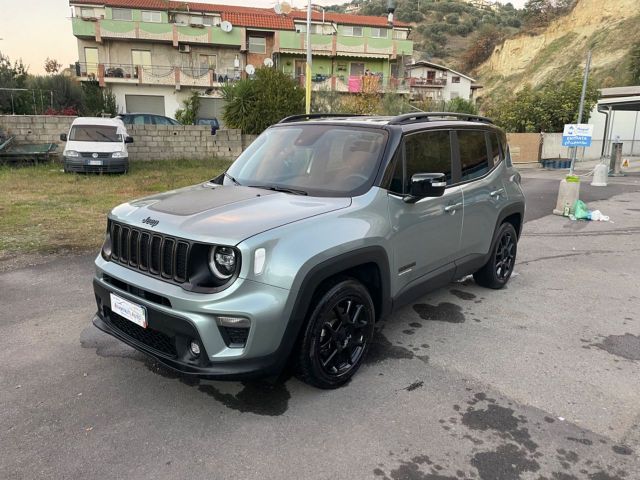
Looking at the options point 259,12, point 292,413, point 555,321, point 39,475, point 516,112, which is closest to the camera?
point 39,475

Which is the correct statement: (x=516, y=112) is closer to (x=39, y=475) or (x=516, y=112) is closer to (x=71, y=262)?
(x=71, y=262)

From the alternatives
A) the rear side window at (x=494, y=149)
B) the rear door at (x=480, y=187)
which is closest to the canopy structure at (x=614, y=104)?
the rear side window at (x=494, y=149)

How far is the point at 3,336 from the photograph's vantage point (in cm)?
403

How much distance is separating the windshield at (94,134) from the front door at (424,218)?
41.0 feet

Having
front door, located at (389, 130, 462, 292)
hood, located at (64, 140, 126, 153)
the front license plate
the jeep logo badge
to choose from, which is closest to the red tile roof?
hood, located at (64, 140, 126, 153)

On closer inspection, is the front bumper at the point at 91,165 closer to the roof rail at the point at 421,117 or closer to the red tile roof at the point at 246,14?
the roof rail at the point at 421,117

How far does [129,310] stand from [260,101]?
15.7 metres

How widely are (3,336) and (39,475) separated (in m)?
2.05

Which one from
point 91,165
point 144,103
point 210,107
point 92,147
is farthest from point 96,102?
point 91,165

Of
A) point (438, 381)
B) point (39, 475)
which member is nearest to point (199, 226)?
point (39, 475)

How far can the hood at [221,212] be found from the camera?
2.77m

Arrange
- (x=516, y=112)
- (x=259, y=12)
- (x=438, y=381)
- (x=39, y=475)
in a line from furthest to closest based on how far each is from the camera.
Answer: (x=259, y=12)
(x=516, y=112)
(x=438, y=381)
(x=39, y=475)

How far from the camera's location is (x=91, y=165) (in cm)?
1342

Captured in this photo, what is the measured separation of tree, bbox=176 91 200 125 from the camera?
101 feet
